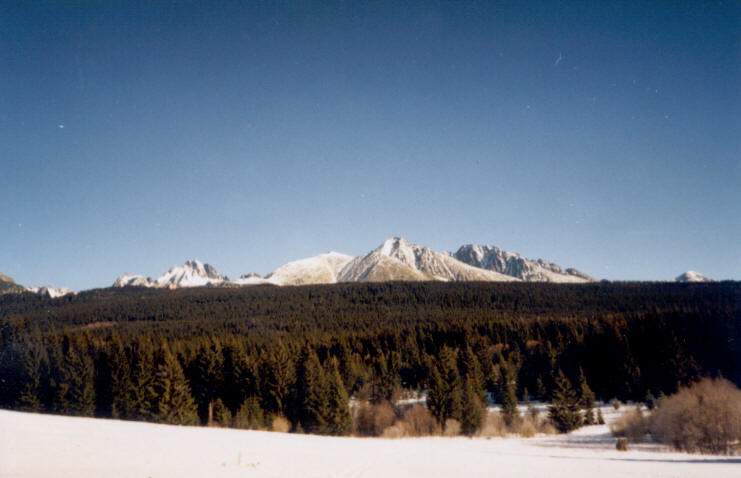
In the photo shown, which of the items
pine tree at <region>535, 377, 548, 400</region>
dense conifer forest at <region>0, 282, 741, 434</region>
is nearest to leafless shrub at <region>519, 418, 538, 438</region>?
dense conifer forest at <region>0, 282, 741, 434</region>

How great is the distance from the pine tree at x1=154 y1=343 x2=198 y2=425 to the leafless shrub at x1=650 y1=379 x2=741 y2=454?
57.7 metres

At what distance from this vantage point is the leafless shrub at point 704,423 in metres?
37.4

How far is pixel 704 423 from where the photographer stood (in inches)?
1538

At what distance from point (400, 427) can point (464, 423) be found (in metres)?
8.57

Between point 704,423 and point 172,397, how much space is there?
6341 cm

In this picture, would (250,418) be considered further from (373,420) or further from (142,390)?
(142,390)

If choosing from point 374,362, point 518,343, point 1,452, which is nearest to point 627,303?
point 518,343

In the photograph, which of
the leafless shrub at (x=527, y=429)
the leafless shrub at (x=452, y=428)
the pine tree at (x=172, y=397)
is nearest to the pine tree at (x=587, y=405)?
the leafless shrub at (x=527, y=429)

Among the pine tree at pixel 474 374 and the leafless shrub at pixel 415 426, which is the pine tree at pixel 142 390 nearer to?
the leafless shrub at pixel 415 426

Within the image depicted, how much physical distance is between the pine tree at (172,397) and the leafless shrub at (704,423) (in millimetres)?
57682

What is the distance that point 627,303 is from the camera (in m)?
169

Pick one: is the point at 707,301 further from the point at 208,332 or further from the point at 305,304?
the point at 208,332

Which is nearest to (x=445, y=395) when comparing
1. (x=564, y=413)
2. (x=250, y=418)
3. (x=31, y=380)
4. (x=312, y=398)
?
(x=564, y=413)

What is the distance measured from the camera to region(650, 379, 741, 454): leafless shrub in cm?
3744
